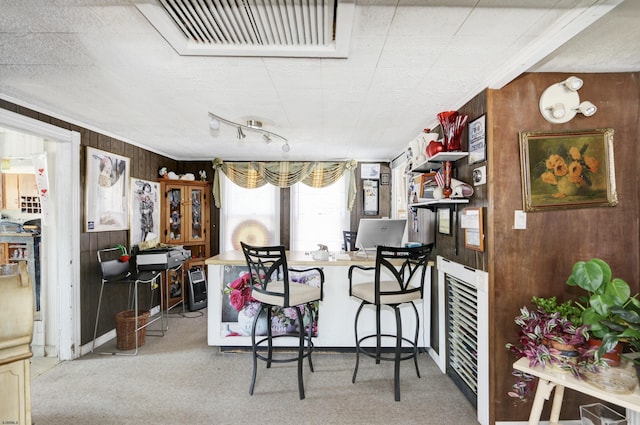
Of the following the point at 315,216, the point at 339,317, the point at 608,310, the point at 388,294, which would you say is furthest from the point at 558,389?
the point at 315,216

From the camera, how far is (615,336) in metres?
1.42

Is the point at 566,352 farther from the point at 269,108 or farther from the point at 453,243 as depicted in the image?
the point at 269,108

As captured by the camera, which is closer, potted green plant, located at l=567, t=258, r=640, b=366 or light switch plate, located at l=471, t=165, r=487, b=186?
potted green plant, located at l=567, t=258, r=640, b=366

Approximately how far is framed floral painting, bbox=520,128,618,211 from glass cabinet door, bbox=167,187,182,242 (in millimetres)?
4373

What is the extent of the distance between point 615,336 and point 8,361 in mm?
2741

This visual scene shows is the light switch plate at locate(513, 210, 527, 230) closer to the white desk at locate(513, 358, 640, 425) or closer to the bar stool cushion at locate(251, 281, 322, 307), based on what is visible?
the white desk at locate(513, 358, 640, 425)

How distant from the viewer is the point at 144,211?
4.25 m

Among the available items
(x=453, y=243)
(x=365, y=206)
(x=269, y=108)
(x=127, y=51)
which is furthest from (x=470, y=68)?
(x=365, y=206)

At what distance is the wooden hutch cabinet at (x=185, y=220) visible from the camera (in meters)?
4.67

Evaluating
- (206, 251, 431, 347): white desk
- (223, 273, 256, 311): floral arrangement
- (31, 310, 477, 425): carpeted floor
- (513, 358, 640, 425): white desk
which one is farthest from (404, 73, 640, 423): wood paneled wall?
(223, 273, 256, 311): floral arrangement

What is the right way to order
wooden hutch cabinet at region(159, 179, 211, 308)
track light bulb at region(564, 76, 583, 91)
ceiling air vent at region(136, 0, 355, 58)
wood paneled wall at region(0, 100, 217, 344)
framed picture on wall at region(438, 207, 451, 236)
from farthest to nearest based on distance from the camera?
wooden hutch cabinet at region(159, 179, 211, 308)
wood paneled wall at region(0, 100, 217, 344)
framed picture on wall at region(438, 207, 451, 236)
track light bulb at region(564, 76, 583, 91)
ceiling air vent at region(136, 0, 355, 58)

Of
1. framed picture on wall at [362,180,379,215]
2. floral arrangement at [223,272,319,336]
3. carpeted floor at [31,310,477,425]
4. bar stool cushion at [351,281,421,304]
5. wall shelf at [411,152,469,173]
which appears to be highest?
wall shelf at [411,152,469,173]

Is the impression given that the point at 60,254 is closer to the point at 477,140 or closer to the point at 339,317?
the point at 339,317

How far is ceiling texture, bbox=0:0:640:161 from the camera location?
4.58ft
